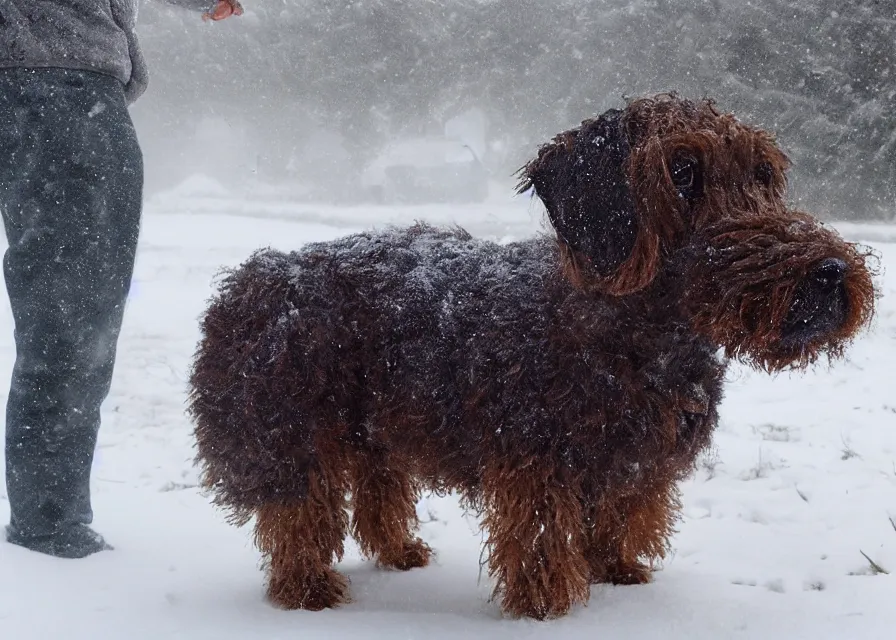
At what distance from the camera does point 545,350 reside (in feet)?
9.14

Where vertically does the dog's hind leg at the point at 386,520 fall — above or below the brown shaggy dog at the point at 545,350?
below

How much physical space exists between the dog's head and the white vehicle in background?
Answer: 18.6 m

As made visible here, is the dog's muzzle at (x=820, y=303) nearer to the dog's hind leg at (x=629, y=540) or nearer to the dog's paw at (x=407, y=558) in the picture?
the dog's hind leg at (x=629, y=540)

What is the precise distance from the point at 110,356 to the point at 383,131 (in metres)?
22.8

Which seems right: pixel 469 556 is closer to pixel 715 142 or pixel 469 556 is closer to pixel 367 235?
pixel 367 235

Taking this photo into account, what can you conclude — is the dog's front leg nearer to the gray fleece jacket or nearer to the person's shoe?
the person's shoe

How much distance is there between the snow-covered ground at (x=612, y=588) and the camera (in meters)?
2.83

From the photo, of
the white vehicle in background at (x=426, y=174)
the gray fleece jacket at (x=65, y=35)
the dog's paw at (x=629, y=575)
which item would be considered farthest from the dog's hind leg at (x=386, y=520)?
the white vehicle in background at (x=426, y=174)

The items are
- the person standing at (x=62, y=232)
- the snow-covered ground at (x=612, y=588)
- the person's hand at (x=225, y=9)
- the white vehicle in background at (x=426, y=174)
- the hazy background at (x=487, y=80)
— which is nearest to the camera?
the snow-covered ground at (x=612, y=588)

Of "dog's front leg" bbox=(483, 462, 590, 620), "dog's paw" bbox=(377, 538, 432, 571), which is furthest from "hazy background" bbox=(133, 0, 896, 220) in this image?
"dog's front leg" bbox=(483, 462, 590, 620)

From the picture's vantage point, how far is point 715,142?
100 inches

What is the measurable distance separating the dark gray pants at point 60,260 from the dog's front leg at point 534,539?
5.52 feet

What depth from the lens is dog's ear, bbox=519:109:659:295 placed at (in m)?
2.57

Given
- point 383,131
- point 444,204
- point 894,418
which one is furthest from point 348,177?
point 894,418
